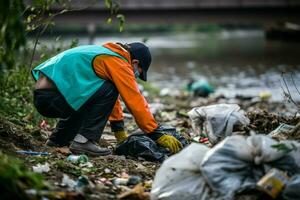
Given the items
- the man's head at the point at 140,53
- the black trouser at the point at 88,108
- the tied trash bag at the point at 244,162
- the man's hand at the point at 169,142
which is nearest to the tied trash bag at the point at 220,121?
the man's hand at the point at 169,142

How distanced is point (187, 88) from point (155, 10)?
1215 centimetres

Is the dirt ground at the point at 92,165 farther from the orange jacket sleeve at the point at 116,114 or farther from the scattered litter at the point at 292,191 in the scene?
the orange jacket sleeve at the point at 116,114

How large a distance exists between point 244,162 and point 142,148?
1.62 metres

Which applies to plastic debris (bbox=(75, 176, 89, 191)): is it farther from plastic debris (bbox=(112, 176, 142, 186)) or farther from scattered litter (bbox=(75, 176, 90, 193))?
plastic debris (bbox=(112, 176, 142, 186))

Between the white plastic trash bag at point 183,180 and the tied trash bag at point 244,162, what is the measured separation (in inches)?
3.3

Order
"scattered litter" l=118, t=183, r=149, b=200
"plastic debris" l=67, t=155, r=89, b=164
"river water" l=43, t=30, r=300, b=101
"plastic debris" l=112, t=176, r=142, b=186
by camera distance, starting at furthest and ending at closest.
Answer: "river water" l=43, t=30, r=300, b=101, "plastic debris" l=67, t=155, r=89, b=164, "plastic debris" l=112, t=176, r=142, b=186, "scattered litter" l=118, t=183, r=149, b=200

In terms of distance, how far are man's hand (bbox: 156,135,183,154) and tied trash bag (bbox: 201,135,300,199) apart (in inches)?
50.0

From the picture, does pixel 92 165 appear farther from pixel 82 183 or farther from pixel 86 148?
pixel 82 183

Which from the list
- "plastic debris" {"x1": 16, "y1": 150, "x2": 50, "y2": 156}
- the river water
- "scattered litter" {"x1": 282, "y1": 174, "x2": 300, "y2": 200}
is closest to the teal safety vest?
"plastic debris" {"x1": 16, "y1": 150, "x2": 50, "y2": 156}

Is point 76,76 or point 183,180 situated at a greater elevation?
point 76,76

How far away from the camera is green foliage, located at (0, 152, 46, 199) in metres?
3.04

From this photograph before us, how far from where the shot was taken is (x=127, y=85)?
15.6 feet

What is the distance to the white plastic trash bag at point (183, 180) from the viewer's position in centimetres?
362

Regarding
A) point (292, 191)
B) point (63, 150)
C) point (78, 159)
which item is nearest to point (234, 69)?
point (63, 150)
